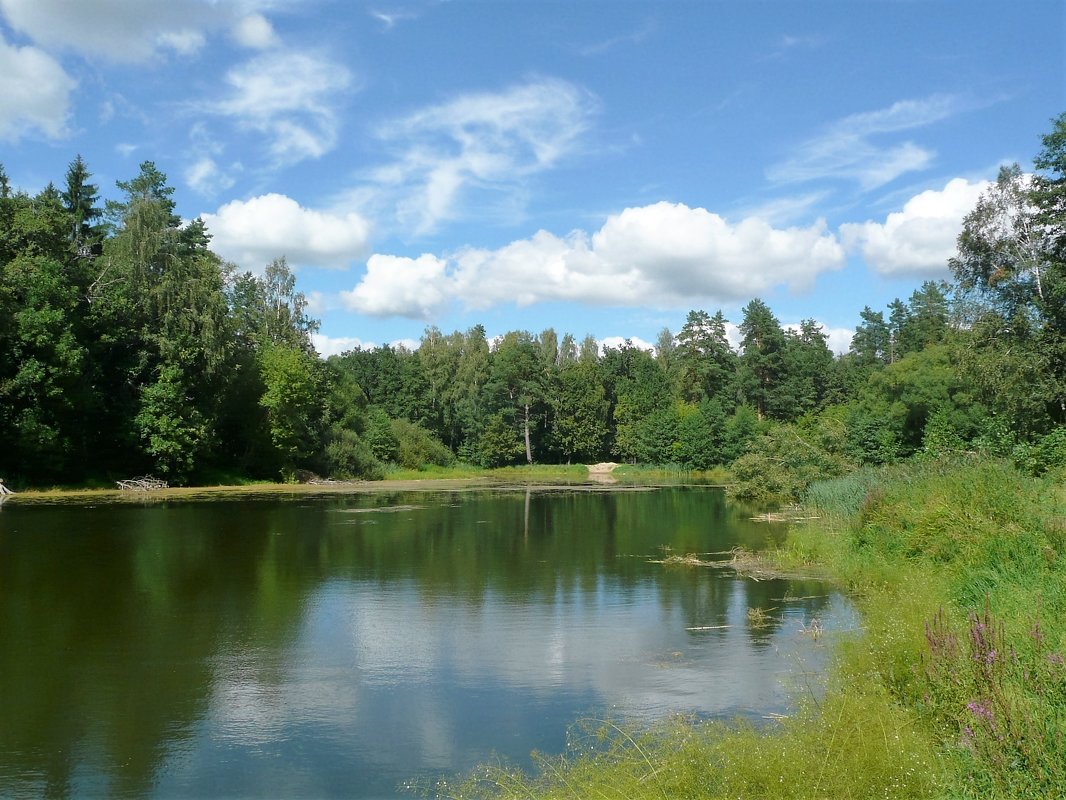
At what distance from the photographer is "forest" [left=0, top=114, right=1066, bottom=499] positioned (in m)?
30.6

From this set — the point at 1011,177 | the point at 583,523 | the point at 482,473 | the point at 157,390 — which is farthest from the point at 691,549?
the point at 482,473

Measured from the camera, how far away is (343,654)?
34.2 ft

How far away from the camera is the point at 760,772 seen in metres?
5.25

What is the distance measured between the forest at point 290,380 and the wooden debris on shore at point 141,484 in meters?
0.79

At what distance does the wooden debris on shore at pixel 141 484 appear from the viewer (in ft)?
129

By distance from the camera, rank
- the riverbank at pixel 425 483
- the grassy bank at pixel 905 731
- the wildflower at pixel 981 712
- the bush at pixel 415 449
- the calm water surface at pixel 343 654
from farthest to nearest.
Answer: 1. the bush at pixel 415 449
2. the riverbank at pixel 425 483
3. the calm water surface at pixel 343 654
4. the wildflower at pixel 981 712
5. the grassy bank at pixel 905 731

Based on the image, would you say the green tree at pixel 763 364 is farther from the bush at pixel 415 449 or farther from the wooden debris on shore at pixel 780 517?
the wooden debris on shore at pixel 780 517

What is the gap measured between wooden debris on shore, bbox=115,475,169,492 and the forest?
31.0 inches

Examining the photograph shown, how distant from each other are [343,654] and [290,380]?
38856 millimetres

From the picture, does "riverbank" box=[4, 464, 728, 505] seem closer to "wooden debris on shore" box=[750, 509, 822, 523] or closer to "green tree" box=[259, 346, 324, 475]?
"green tree" box=[259, 346, 324, 475]

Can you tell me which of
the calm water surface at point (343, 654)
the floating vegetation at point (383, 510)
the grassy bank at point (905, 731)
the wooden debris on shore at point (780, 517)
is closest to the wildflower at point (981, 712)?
the grassy bank at point (905, 731)

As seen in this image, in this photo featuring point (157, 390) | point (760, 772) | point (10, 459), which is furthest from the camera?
point (157, 390)

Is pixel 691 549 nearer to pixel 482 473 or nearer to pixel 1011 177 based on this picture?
pixel 1011 177

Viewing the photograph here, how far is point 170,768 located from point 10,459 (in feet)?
117
